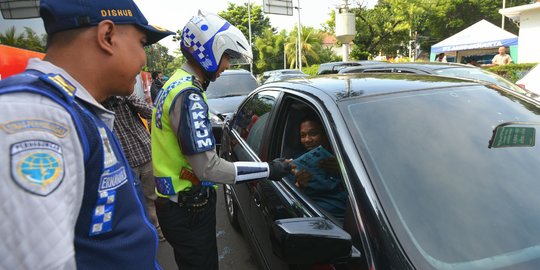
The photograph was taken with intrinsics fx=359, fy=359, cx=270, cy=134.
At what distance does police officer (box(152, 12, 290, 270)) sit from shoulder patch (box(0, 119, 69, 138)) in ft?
3.28

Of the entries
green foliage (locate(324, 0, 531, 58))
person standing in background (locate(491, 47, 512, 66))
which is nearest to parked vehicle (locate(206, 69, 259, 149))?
person standing in background (locate(491, 47, 512, 66))

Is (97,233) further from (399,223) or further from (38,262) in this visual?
(399,223)

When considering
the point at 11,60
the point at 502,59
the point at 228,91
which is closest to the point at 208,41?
the point at 11,60

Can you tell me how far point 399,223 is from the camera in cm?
127

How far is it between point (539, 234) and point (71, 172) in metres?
1.46

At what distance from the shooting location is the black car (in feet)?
4.02

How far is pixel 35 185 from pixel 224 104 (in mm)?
6955

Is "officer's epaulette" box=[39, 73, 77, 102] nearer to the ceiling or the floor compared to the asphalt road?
nearer to the ceiling

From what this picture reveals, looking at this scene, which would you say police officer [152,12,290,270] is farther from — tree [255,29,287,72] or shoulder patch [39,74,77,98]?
tree [255,29,287,72]

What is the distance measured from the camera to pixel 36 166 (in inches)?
26.7

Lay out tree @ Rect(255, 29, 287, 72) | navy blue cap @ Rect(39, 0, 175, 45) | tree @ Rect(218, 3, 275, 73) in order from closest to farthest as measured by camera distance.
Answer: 1. navy blue cap @ Rect(39, 0, 175, 45)
2. tree @ Rect(255, 29, 287, 72)
3. tree @ Rect(218, 3, 275, 73)

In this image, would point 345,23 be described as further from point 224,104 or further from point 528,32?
point 224,104

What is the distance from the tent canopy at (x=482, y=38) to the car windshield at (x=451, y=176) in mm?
17809

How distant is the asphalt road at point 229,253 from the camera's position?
314 centimetres
